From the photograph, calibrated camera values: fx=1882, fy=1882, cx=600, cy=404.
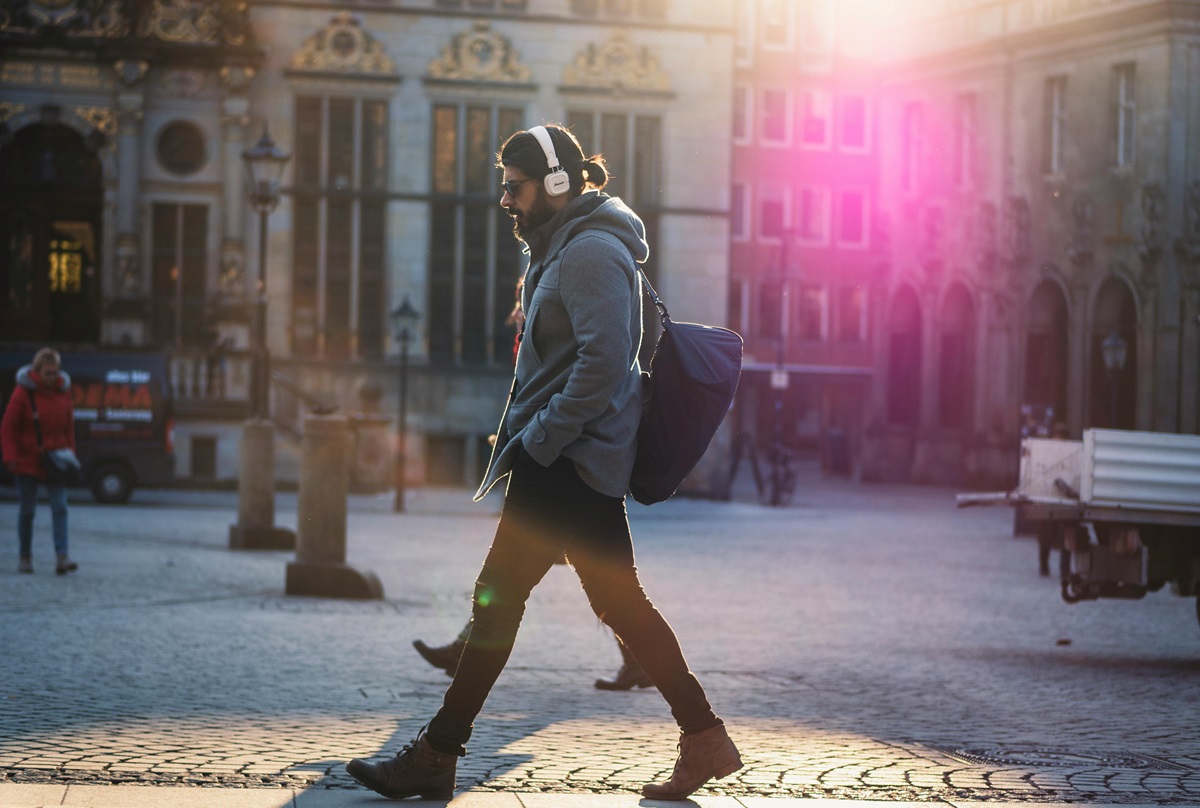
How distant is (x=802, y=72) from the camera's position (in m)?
61.8

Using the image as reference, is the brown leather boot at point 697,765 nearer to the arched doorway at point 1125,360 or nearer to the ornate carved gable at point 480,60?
the ornate carved gable at point 480,60

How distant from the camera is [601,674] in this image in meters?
10.1

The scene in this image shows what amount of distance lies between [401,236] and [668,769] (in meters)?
29.2

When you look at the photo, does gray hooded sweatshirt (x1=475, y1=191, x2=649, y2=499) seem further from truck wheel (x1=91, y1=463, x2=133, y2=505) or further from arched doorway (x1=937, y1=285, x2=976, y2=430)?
arched doorway (x1=937, y1=285, x2=976, y2=430)

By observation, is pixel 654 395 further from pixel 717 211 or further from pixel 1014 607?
pixel 717 211

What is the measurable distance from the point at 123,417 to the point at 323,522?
1486cm

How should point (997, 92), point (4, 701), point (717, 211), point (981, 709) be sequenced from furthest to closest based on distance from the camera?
point (997, 92), point (717, 211), point (981, 709), point (4, 701)

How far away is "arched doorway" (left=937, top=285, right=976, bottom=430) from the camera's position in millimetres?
44594

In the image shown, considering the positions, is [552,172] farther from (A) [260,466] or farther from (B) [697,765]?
(A) [260,466]

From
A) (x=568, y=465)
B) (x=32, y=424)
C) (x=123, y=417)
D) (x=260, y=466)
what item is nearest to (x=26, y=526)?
(x=32, y=424)

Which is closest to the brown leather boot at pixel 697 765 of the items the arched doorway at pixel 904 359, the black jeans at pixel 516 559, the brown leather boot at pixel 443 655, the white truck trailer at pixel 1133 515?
the black jeans at pixel 516 559

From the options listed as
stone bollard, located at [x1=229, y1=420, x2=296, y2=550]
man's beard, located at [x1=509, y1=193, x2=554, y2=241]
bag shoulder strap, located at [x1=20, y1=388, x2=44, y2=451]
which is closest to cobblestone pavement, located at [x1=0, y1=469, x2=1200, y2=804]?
stone bollard, located at [x1=229, y1=420, x2=296, y2=550]

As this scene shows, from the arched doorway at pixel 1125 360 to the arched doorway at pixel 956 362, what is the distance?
5.19 meters

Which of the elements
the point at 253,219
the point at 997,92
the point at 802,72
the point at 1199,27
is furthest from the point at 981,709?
the point at 802,72
